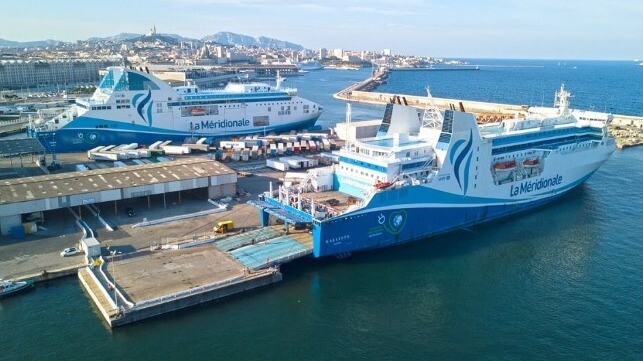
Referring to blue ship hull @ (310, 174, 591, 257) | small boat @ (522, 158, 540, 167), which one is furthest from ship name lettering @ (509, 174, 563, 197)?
blue ship hull @ (310, 174, 591, 257)

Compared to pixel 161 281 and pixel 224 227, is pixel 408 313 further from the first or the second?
pixel 224 227

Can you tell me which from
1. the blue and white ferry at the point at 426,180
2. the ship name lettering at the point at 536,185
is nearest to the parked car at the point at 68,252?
the blue and white ferry at the point at 426,180

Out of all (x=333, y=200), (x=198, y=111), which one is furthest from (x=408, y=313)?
(x=198, y=111)

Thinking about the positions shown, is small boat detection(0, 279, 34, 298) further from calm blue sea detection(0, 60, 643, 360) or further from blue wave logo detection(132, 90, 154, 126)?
blue wave logo detection(132, 90, 154, 126)

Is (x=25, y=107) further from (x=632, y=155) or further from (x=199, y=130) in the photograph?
(x=632, y=155)

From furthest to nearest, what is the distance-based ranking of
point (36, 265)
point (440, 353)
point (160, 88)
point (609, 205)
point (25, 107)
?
point (25, 107) < point (160, 88) < point (609, 205) < point (36, 265) < point (440, 353)

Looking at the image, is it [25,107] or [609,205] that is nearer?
[609,205]

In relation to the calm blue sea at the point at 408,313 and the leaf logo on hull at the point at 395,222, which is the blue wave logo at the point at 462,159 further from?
the leaf logo on hull at the point at 395,222

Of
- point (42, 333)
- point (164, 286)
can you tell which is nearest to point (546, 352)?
point (164, 286)
